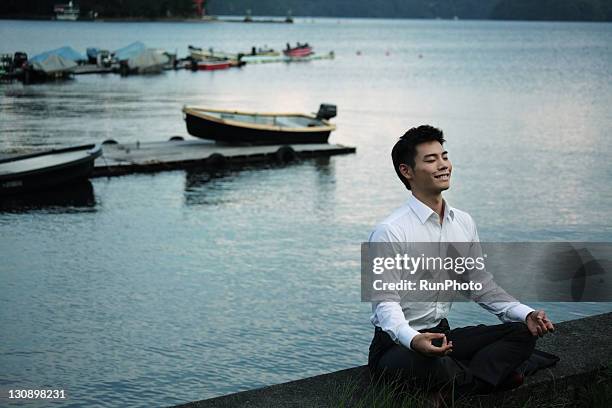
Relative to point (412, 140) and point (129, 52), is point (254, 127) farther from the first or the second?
point (129, 52)

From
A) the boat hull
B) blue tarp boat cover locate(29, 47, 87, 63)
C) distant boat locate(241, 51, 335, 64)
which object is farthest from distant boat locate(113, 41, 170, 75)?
the boat hull

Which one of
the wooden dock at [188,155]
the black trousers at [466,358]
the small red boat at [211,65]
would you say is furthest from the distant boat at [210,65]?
the black trousers at [466,358]

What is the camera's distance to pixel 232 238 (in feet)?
56.2

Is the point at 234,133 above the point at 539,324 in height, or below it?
below

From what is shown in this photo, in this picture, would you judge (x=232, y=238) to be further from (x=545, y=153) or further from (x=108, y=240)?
(x=545, y=153)

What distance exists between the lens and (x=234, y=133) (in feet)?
86.1

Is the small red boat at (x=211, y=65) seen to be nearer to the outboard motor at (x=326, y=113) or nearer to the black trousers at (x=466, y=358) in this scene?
the outboard motor at (x=326, y=113)

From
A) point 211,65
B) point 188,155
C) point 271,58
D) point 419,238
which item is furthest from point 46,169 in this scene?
point 271,58

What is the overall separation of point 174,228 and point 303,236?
2.46 metres

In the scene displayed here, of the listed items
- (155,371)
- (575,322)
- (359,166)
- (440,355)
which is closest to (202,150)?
(359,166)

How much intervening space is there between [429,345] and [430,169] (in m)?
1.05

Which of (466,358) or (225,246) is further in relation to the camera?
(225,246)

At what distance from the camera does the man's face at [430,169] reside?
5.46 meters

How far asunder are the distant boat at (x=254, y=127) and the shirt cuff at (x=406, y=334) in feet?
69.1
